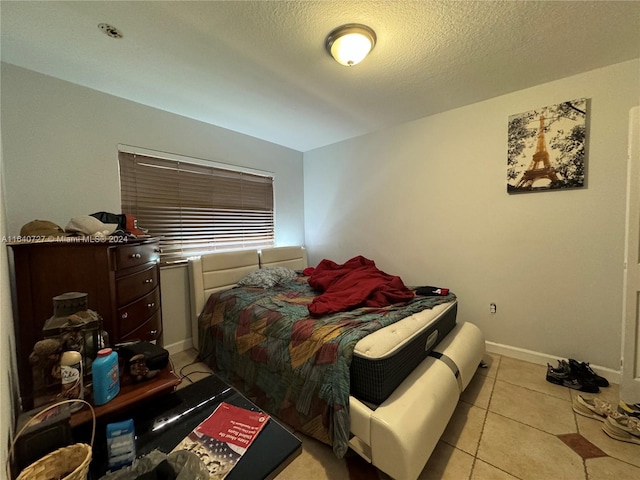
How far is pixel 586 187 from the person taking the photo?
2062 mm

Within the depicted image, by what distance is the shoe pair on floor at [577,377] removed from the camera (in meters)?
1.90

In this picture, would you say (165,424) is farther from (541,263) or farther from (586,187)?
(586,187)

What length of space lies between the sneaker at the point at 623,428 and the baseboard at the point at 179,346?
3353 millimetres

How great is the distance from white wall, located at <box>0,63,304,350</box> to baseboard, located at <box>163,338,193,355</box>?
1 cm

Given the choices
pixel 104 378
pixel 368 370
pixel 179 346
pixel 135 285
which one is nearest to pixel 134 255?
pixel 135 285

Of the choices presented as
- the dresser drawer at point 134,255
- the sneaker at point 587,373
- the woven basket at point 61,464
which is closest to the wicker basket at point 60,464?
the woven basket at point 61,464

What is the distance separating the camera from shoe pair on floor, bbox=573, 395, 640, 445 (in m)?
1.48

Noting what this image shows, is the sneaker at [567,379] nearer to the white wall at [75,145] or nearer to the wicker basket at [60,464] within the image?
the wicker basket at [60,464]

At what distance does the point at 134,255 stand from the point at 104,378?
1006mm

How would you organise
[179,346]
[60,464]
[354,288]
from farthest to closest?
[179,346], [354,288], [60,464]

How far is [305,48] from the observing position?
1.72 m

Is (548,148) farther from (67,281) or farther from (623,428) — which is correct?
(67,281)

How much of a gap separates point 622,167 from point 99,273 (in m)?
3.73

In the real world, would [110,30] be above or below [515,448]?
above
